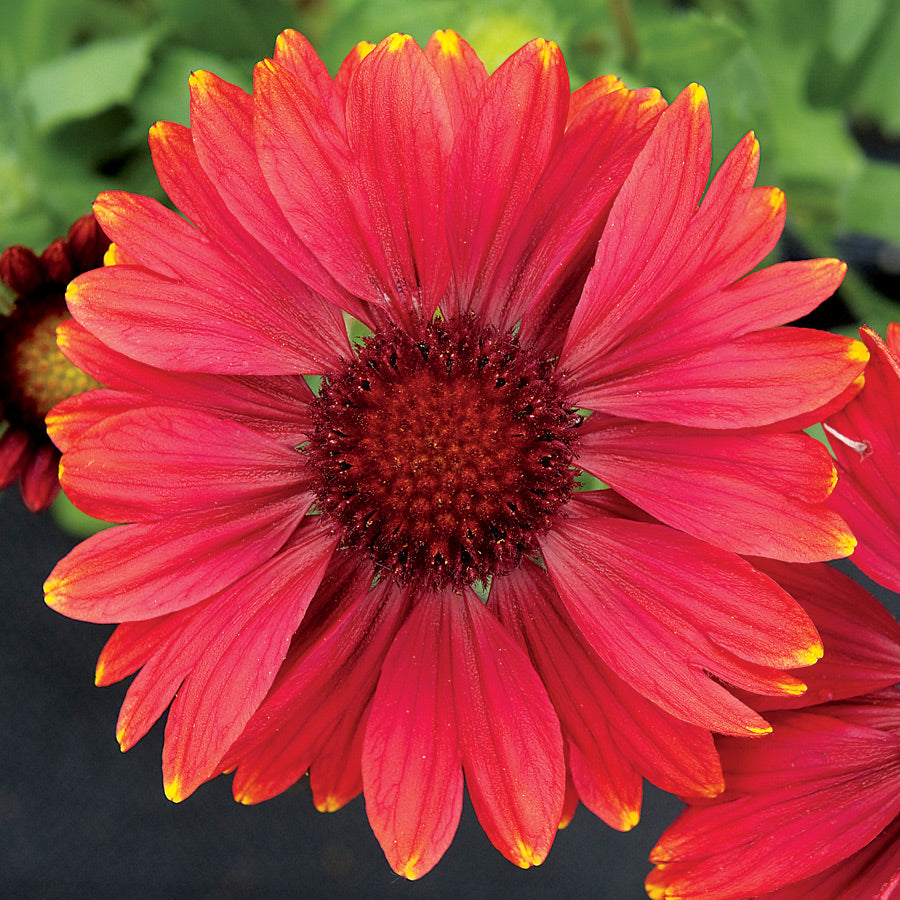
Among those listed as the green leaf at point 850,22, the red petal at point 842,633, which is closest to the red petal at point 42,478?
the red petal at point 842,633

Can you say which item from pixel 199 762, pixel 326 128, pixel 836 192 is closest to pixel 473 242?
pixel 326 128

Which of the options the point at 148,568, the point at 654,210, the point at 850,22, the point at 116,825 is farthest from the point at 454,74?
the point at 116,825

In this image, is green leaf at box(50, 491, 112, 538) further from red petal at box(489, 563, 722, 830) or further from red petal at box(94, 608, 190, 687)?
red petal at box(489, 563, 722, 830)

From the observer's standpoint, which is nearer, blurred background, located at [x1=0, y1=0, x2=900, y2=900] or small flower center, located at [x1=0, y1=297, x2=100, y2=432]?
small flower center, located at [x1=0, y1=297, x2=100, y2=432]

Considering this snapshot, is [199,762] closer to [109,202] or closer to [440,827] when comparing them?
→ [440,827]

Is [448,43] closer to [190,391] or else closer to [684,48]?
[190,391]

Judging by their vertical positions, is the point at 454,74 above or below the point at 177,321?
above

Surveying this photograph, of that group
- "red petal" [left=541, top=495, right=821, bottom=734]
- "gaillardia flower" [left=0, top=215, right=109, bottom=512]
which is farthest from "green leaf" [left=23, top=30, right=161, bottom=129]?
"red petal" [left=541, top=495, right=821, bottom=734]
